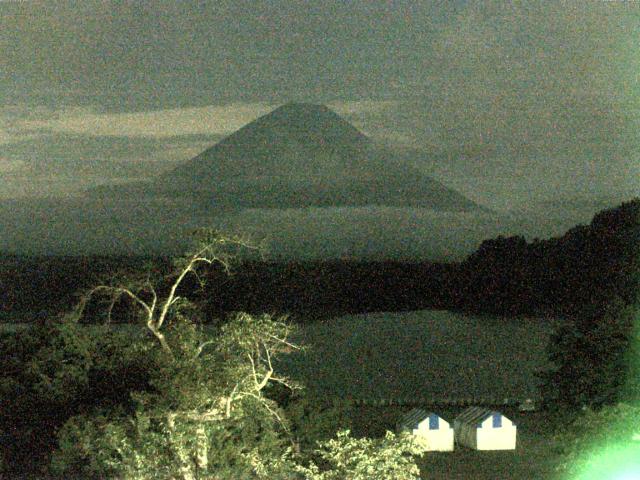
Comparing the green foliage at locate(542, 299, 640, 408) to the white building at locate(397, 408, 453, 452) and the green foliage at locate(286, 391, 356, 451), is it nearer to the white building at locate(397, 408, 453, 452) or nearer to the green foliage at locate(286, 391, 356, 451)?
the white building at locate(397, 408, 453, 452)

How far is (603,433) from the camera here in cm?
1008

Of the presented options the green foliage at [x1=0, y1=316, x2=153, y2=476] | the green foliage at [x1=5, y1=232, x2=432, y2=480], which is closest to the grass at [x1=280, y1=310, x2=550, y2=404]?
the green foliage at [x1=0, y1=316, x2=153, y2=476]

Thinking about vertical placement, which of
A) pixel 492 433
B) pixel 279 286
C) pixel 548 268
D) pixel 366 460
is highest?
pixel 548 268

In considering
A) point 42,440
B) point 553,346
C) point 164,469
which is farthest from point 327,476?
point 42,440

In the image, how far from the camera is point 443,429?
50.6ft

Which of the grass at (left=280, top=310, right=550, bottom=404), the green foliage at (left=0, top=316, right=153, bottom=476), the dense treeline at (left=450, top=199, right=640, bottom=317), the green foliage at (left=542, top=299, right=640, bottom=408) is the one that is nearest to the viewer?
the green foliage at (left=542, top=299, right=640, bottom=408)

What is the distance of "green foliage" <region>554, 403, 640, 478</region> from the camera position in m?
9.95

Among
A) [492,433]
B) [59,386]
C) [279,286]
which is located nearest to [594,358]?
[492,433]

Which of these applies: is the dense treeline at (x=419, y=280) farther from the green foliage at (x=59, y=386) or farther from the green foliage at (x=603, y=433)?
the green foliage at (x=603, y=433)

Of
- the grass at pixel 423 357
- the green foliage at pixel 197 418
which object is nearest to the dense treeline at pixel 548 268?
the grass at pixel 423 357

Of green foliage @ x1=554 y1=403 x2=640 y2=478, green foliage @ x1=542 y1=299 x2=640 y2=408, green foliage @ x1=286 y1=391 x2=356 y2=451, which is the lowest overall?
green foliage @ x1=286 y1=391 x2=356 y2=451

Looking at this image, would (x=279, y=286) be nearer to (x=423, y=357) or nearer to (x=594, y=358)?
(x=423, y=357)

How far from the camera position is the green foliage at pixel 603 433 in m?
9.95

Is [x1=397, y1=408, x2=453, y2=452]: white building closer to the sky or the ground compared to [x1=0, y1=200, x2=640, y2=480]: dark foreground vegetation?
closer to the ground
